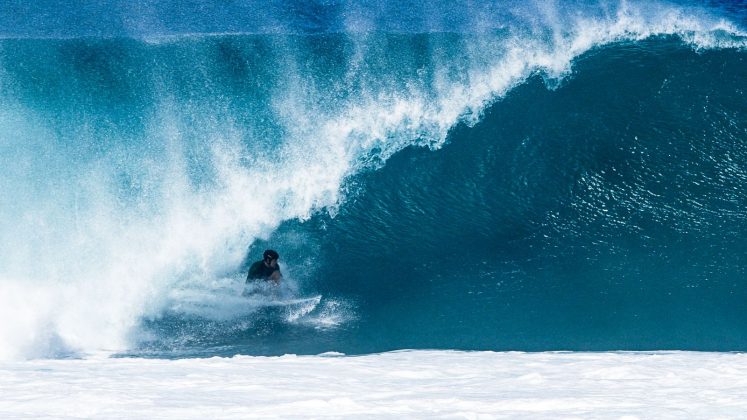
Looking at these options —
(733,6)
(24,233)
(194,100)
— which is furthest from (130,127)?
(733,6)

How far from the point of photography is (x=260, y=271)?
1034cm

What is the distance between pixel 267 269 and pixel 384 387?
11.2ft

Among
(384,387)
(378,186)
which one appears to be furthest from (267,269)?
(384,387)

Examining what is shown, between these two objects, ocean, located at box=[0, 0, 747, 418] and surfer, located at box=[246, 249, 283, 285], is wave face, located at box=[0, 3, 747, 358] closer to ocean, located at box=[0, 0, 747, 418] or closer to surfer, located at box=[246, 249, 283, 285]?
ocean, located at box=[0, 0, 747, 418]

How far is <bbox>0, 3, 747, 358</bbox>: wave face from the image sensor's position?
10.3 metres

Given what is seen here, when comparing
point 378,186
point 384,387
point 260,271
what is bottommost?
point 384,387

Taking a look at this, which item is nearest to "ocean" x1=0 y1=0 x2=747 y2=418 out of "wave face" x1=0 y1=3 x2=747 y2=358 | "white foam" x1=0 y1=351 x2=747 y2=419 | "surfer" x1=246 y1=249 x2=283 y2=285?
"wave face" x1=0 y1=3 x2=747 y2=358

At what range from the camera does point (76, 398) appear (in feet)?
20.7

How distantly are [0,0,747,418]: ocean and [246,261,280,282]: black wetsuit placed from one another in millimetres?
332

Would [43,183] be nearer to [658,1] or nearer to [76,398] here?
[76,398]

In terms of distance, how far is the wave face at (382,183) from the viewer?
1028 centimetres

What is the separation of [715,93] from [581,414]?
8204 millimetres

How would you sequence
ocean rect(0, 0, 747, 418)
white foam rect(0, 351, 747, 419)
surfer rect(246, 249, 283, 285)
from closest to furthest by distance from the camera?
1. white foam rect(0, 351, 747, 419)
2. ocean rect(0, 0, 747, 418)
3. surfer rect(246, 249, 283, 285)

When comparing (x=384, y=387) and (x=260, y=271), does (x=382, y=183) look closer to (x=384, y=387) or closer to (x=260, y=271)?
(x=260, y=271)
